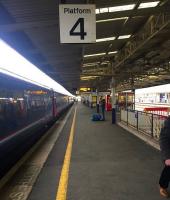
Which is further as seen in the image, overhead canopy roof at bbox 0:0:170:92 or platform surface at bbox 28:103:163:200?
overhead canopy roof at bbox 0:0:170:92

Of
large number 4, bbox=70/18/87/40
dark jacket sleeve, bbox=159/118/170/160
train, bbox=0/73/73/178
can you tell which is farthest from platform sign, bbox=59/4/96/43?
dark jacket sleeve, bbox=159/118/170/160

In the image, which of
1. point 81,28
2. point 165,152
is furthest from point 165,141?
point 81,28

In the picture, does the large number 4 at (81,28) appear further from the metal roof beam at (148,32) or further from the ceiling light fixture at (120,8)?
the metal roof beam at (148,32)

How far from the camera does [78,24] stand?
6863 millimetres

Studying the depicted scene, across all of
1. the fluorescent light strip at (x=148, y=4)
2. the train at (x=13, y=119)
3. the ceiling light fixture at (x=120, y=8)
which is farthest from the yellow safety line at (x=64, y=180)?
the fluorescent light strip at (x=148, y=4)

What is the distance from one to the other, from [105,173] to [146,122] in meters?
6.75

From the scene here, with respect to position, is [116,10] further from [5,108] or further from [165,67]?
[165,67]

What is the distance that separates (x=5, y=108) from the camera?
8000 mm

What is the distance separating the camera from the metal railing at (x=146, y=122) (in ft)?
38.6

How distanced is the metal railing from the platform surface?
974mm

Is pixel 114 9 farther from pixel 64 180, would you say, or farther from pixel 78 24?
Answer: pixel 64 180

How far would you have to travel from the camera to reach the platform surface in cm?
571

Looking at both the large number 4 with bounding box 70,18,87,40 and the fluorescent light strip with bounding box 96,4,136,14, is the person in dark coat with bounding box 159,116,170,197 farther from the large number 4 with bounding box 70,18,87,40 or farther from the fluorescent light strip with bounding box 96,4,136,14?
the fluorescent light strip with bounding box 96,4,136,14

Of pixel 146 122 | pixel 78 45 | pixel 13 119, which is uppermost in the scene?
pixel 78 45
